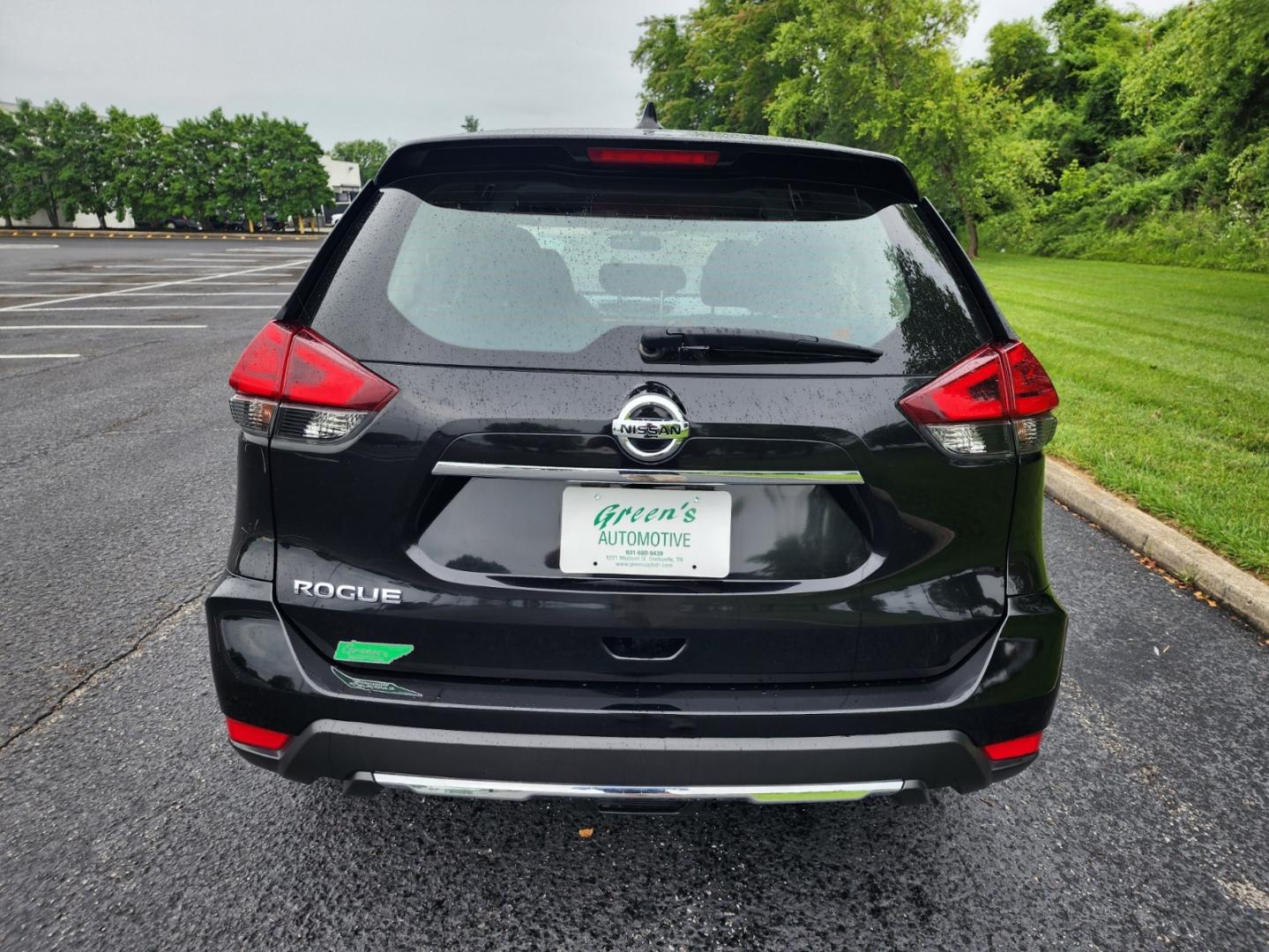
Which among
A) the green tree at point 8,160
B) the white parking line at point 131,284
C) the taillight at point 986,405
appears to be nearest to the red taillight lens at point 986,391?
the taillight at point 986,405

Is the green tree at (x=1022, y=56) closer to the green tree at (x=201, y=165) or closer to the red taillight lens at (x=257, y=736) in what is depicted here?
the green tree at (x=201, y=165)

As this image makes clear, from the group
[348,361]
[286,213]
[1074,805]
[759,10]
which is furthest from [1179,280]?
[286,213]

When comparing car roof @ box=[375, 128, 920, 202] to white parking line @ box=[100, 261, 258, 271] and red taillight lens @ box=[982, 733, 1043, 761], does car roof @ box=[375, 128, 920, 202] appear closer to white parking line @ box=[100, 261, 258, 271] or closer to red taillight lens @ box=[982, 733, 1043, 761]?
red taillight lens @ box=[982, 733, 1043, 761]

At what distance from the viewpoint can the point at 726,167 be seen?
1.85 m

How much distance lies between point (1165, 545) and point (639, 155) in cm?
367

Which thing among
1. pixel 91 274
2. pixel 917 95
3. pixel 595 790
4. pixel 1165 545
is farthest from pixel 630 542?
pixel 917 95

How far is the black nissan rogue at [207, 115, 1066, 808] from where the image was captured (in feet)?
5.27

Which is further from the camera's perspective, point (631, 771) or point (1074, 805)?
point (1074, 805)

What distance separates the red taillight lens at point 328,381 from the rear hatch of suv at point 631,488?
10mm

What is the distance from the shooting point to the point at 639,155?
1.83 metres

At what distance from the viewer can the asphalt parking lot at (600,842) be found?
6.14 feet

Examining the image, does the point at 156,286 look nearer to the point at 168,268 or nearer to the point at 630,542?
the point at 168,268

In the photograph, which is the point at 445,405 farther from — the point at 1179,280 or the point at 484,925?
the point at 1179,280

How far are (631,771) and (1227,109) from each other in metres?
20.2
